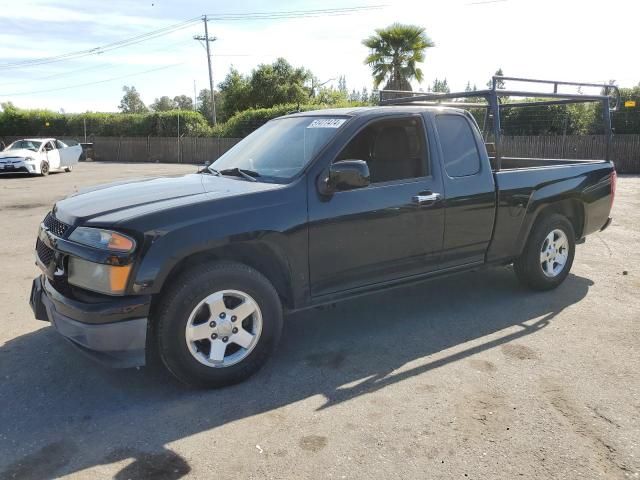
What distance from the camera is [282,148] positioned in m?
4.41

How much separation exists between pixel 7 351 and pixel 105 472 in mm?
1955

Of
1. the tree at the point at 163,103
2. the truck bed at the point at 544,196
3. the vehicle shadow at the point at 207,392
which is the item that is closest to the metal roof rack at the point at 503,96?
the truck bed at the point at 544,196

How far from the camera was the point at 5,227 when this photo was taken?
9352 millimetres

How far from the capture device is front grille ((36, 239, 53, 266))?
373 centimetres

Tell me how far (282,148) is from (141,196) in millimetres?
1179

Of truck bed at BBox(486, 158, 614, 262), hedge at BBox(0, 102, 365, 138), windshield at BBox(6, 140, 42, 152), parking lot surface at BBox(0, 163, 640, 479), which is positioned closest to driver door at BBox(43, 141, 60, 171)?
windshield at BBox(6, 140, 42, 152)

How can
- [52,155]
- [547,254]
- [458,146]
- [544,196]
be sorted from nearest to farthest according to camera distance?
1. [458,146]
2. [544,196]
3. [547,254]
4. [52,155]

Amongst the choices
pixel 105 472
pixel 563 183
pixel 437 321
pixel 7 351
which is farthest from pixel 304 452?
pixel 563 183

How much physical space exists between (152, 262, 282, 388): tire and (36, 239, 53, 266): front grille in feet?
3.01

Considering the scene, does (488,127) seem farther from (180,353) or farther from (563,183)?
(180,353)

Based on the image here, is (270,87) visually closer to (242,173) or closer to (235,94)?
(235,94)

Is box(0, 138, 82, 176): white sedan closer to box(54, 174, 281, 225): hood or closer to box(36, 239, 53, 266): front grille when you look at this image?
box(54, 174, 281, 225): hood

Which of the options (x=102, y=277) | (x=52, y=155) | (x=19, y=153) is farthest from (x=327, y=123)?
(x=52, y=155)

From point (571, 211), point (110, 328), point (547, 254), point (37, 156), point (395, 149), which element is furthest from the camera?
point (37, 156)
